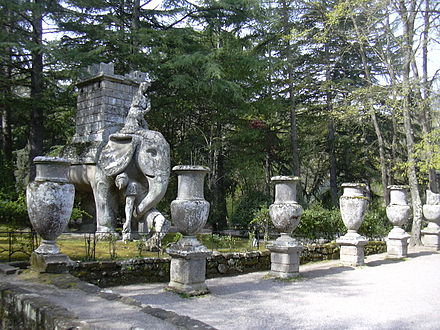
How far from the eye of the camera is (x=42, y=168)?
18.9 feet

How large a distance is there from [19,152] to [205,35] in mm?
9734

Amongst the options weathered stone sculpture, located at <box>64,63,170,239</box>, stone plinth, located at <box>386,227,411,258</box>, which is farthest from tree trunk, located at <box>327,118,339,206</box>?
weathered stone sculpture, located at <box>64,63,170,239</box>

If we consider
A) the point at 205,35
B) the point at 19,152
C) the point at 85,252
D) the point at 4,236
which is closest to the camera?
the point at 85,252

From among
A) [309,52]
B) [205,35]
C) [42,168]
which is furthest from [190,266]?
[309,52]

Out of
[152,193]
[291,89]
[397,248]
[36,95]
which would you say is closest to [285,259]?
[152,193]

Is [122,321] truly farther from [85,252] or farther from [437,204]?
[437,204]

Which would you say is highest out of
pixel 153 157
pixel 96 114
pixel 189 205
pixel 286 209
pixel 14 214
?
pixel 96 114

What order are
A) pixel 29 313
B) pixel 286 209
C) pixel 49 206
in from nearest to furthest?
pixel 29 313 < pixel 49 206 < pixel 286 209

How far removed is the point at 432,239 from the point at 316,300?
305 inches

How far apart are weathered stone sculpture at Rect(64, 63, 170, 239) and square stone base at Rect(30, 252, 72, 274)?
9.72 ft

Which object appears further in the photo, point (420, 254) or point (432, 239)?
point (432, 239)

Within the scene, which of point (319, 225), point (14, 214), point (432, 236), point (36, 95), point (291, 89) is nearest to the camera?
point (14, 214)

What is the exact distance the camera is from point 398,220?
10797mm

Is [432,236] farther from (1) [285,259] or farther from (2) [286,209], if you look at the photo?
(2) [286,209]
